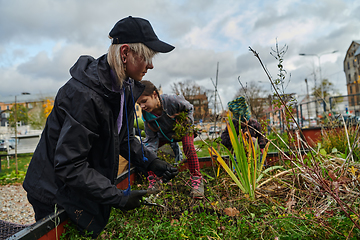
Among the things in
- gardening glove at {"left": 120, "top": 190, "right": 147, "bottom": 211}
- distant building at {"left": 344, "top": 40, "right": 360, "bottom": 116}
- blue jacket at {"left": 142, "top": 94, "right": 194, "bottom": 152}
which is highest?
distant building at {"left": 344, "top": 40, "right": 360, "bottom": 116}

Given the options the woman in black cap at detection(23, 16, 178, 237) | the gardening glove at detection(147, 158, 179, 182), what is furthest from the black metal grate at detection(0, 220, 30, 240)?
the gardening glove at detection(147, 158, 179, 182)

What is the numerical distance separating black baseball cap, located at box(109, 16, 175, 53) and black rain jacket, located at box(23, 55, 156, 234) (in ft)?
0.62

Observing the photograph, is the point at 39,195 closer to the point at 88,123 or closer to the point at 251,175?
the point at 88,123

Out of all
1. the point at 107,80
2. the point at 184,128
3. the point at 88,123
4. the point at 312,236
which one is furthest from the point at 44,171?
the point at 312,236

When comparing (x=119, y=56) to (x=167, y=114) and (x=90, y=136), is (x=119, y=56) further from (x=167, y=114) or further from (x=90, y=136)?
(x=167, y=114)

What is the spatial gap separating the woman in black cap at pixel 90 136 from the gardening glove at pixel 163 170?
433 millimetres

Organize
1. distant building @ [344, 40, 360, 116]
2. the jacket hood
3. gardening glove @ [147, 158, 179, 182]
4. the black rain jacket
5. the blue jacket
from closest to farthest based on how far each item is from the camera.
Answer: the black rain jacket, the jacket hood, gardening glove @ [147, 158, 179, 182], the blue jacket, distant building @ [344, 40, 360, 116]

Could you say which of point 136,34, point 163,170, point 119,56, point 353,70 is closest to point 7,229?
point 163,170

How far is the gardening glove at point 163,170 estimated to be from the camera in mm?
1866

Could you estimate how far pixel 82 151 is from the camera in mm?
1240

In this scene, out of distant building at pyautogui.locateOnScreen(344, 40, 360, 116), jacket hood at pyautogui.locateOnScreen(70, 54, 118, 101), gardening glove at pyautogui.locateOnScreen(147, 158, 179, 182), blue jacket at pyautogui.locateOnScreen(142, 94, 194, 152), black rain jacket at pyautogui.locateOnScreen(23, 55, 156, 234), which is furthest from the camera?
distant building at pyautogui.locateOnScreen(344, 40, 360, 116)

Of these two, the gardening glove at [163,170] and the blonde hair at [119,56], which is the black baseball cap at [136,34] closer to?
the blonde hair at [119,56]

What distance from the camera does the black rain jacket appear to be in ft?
4.00

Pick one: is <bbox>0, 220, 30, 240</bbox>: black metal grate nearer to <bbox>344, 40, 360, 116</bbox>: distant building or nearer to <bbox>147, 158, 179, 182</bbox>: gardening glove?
<bbox>147, 158, 179, 182</bbox>: gardening glove
